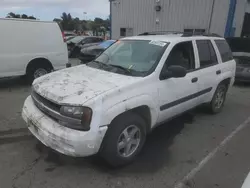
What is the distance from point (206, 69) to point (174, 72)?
1.35m

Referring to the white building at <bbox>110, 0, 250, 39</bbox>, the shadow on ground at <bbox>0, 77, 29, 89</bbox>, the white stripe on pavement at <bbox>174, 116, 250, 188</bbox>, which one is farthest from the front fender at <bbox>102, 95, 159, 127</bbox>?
the white building at <bbox>110, 0, 250, 39</bbox>

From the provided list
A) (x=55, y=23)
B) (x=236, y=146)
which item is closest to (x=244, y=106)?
(x=236, y=146)

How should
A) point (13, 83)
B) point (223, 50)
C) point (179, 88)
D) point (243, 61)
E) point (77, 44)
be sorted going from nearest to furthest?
point (179, 88)
point (223, 50)
point (13, 83)
point (243, 61)
point (77, 44)

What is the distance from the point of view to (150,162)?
137 inches

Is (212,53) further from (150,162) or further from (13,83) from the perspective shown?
(13,83)

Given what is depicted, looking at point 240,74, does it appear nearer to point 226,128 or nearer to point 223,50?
point 223,50

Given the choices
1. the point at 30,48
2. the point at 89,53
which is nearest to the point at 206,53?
the point at 30,48

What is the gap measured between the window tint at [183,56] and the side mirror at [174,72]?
16 centimetres

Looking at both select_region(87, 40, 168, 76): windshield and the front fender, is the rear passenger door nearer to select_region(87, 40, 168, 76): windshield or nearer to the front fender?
select_region(87, 40, 168, 76): windshield

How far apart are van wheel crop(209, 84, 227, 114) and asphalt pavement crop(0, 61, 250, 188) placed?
533mm

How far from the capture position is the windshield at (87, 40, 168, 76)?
12.0ft

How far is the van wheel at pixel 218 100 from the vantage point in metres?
5.32

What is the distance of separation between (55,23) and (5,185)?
6126mm

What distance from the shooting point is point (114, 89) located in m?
3.02
